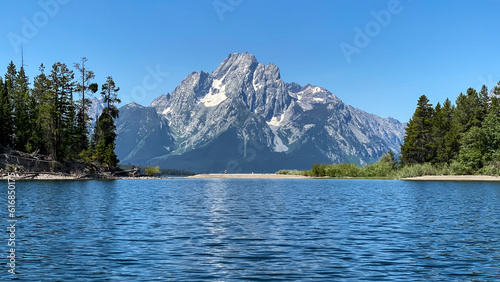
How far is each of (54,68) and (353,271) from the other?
14097cm

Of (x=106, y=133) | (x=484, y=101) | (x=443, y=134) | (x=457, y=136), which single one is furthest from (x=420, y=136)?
(x=106, y=133)

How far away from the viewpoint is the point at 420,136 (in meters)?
178

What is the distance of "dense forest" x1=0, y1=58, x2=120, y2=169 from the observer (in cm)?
13025

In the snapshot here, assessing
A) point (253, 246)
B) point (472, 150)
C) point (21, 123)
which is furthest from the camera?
point (472, 150)

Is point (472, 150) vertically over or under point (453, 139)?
under

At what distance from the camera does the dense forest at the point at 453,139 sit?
144 metres

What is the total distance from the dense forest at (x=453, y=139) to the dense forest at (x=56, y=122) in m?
114

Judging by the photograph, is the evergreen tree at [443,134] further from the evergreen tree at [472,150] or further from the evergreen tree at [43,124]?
the evergreen tree at [43,124]

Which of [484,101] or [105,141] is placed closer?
[105,141]

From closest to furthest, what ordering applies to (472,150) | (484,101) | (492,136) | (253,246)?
(253,246) → (492,136) → (472,150) → (484,101)

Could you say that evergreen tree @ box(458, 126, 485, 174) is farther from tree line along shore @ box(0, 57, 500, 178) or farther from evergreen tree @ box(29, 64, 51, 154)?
evergreen tree @ box(29, 64, 51, 154)

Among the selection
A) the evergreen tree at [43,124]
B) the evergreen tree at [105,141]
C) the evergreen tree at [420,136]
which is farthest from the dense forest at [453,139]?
the evergreen tree at [43,124]

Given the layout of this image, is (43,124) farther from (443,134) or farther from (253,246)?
(443,134)

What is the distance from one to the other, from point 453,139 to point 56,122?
133387 mm
